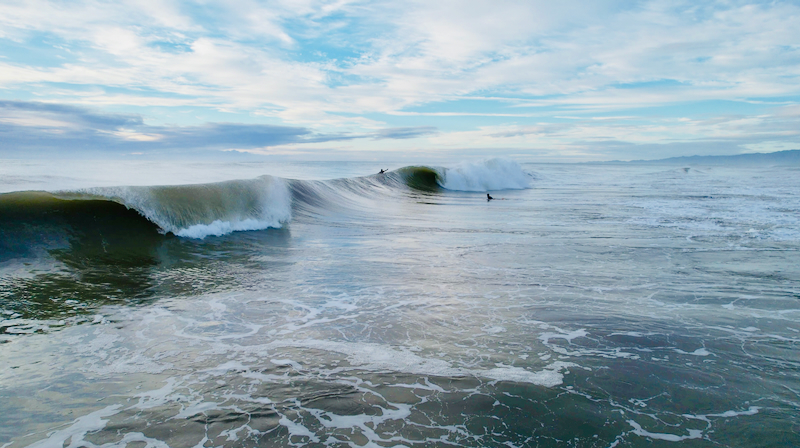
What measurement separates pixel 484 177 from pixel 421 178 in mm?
4342

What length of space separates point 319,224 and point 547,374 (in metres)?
9.01

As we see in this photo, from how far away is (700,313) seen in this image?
16.7ft

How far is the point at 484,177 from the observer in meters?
29.0

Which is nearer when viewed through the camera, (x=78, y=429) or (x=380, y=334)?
(x=78, y=429)

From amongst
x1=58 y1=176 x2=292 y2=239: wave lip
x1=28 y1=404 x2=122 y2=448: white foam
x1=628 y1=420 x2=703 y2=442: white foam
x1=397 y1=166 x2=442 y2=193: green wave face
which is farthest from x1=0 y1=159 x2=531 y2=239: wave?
x1=628 y1=420 x2=703 y2=442: white foam

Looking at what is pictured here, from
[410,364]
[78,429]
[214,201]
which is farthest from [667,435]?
[214,201]

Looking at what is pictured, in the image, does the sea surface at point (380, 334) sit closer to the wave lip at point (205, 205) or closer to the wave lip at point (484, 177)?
the wave lip at point (205, 205)

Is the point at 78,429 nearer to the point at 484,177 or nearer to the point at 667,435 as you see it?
the point at 667,435

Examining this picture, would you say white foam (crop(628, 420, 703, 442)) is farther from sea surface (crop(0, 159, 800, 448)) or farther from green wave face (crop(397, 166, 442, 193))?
green wave face (crop(397, 166, 442, 193))

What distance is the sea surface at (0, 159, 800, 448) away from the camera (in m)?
3.01

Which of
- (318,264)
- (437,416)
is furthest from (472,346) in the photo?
(318,264)

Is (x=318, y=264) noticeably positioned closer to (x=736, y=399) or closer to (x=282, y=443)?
(x=282, y=443)

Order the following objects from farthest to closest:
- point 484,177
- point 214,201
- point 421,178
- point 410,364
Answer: point 484,177 → point 421,178 → point 214,201 → point 410,364

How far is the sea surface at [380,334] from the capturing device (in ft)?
9.88
